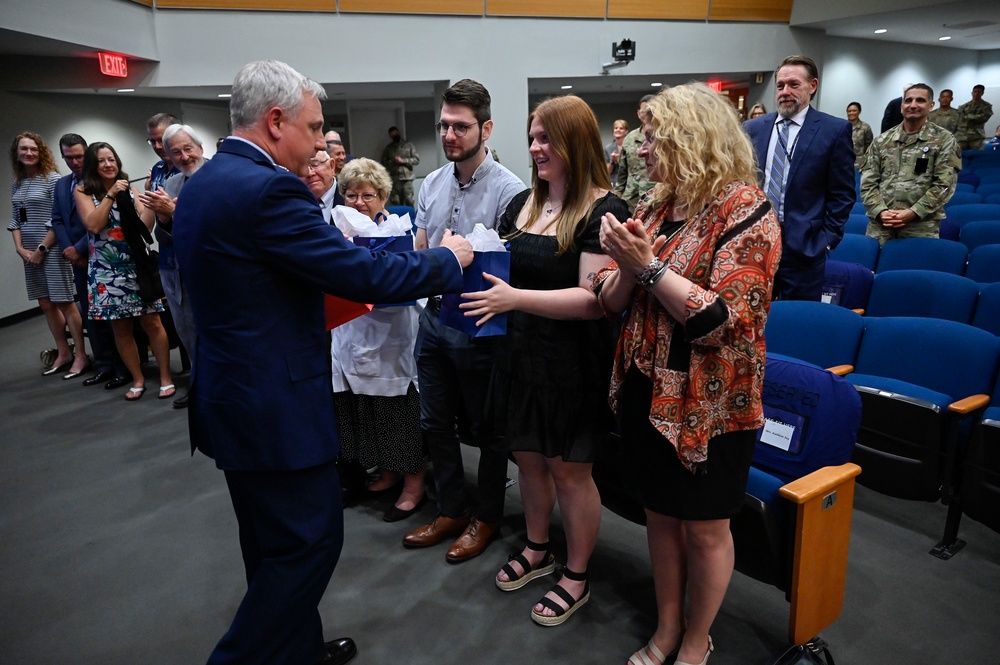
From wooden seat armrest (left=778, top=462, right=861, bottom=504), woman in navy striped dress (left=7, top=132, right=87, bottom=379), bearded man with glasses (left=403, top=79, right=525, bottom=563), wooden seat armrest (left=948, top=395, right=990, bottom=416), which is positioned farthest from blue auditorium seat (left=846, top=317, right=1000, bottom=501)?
woman in navy striped dress (left=7, top=132, right=87, bottom=379)

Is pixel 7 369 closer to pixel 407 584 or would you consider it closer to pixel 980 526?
pixel 407 584

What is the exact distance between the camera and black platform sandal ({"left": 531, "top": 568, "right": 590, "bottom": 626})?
77.7 inches

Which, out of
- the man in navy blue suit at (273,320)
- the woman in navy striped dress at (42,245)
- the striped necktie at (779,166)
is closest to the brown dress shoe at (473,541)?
the man in navy blue suit at (273,320)

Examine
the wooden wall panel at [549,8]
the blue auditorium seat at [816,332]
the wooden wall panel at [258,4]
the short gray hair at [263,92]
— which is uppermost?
the wooden wall panel at [549,8]

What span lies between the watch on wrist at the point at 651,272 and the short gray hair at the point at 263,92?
0.85 metres

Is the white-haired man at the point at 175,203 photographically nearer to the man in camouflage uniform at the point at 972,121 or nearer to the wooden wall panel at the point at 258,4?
the wooden wall panel at the point at 258,4

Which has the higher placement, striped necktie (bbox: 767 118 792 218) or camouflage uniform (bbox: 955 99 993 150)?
camouflage uniform (bbox: 955 99 993 150)

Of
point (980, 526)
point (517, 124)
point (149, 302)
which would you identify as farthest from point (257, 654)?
point (517, 124)

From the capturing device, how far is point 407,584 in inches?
88.4

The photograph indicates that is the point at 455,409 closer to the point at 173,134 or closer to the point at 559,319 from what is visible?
the point at 559,319

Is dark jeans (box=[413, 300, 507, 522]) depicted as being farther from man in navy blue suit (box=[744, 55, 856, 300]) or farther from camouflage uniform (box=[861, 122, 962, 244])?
camouflage uniform (box=[861, 122, 962, 244])

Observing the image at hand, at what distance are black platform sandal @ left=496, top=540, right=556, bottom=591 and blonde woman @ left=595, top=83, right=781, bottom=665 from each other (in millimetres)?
701

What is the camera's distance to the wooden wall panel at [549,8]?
8070 millimetres

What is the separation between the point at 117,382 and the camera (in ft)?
14.5
